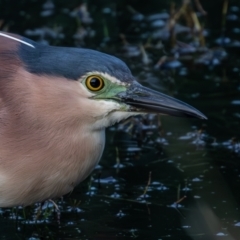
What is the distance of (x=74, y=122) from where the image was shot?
15.0 feet

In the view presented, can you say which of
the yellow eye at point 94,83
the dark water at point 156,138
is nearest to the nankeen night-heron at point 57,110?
the yellow eye at point 94,83

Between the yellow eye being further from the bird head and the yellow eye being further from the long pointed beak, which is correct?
the long pointed beak

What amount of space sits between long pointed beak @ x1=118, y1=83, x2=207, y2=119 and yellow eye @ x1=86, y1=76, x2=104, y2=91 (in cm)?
12

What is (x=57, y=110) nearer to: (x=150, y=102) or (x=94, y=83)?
(x=94, y=83)

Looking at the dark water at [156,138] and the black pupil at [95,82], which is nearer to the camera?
the black pupil at [95,82]

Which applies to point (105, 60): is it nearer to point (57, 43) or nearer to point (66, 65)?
point (66, 65)

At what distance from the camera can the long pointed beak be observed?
4539 millimetres

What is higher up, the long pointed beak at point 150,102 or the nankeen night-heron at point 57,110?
the long pointed beak at point 150,102

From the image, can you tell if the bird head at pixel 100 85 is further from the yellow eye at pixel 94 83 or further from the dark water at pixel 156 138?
the dark water at pixel 156 138

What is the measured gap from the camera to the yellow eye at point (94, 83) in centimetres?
446

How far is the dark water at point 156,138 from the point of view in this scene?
5.32 metres

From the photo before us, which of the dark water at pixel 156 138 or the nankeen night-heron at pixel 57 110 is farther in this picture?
the dark water at pixel 156 138

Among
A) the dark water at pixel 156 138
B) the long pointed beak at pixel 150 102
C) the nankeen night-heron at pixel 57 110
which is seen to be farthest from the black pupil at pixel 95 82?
the dark water at pixel 156 138

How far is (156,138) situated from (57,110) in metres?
2.01
